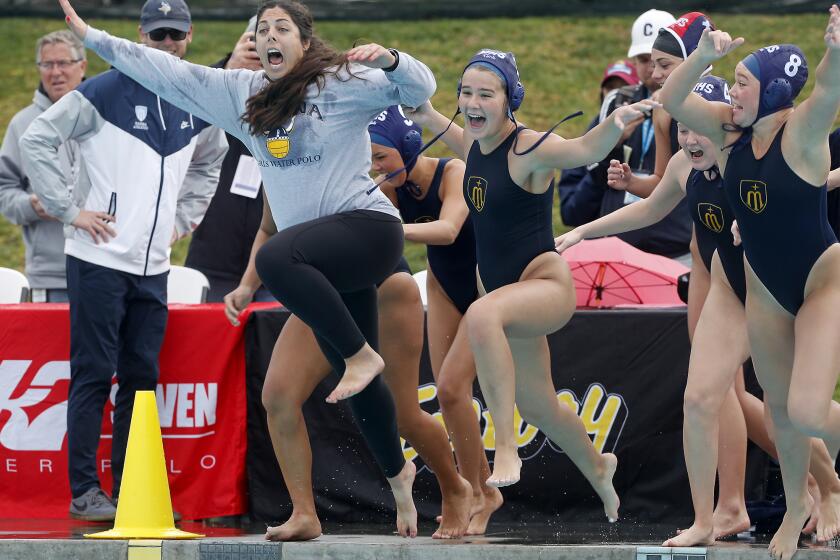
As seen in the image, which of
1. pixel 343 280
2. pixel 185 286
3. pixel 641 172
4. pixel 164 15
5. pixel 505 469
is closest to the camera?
pixel 505 469

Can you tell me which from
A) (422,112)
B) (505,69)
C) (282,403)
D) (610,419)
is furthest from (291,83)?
(610,419)

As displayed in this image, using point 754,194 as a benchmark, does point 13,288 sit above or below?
below

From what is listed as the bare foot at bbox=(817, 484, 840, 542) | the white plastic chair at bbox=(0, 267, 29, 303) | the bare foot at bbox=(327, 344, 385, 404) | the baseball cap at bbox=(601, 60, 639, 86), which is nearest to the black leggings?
the bare foot at bbox=(327, 344, 385, 404)

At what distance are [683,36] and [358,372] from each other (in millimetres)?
2406

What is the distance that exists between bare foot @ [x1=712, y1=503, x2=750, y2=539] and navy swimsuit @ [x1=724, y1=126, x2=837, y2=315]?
1.25 metres

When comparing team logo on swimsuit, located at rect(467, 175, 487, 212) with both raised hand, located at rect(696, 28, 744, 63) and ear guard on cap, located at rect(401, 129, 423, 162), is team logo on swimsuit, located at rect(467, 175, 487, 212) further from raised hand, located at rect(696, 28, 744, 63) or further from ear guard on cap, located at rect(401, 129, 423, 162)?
raised hand, located at rect(696, 28, 744, 63)

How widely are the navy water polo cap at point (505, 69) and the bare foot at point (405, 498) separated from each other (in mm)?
1640

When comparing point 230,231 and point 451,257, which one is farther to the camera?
point 230,231

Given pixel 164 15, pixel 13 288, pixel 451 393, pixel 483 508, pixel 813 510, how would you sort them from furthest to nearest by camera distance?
pixel 13 288
pixel 164 15
pixel 483 508
pixel 451 393
pixel 813 510

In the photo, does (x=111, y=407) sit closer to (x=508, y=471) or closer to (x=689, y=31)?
(x=508, y=471)

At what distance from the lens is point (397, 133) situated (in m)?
6.66

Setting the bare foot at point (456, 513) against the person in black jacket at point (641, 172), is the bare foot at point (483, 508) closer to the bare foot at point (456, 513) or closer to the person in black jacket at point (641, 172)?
the bare foot at point (456, 513)

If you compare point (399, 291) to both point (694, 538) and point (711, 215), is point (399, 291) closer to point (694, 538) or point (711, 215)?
point (711, 215)

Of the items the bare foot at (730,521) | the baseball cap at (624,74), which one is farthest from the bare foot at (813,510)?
the baseball cap at (624,74)
